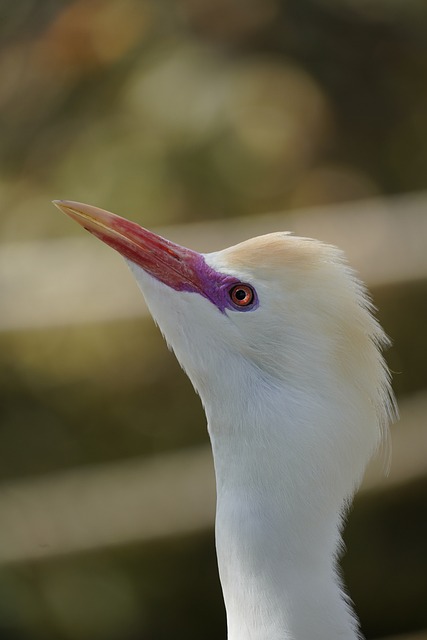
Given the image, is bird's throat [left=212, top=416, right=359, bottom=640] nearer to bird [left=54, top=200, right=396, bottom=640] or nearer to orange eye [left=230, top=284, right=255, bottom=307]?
bird [left=54, top=200, right=396, bottom=640]

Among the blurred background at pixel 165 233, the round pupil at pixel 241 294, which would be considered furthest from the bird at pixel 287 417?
the blurred background at pixel 165 233

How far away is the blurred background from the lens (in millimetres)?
3027

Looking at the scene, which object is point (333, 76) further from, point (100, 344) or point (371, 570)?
point (371, 570)

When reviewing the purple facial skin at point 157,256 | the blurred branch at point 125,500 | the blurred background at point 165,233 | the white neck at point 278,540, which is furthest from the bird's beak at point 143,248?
the blurred branch at point 125,500

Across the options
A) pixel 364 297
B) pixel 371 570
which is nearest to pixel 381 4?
pixel 371 570

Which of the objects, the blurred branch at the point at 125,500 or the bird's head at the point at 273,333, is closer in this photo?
the bird's head at the point at 273,333

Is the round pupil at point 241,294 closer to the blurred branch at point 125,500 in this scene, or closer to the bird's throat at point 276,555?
the bird's throat at point 276,555

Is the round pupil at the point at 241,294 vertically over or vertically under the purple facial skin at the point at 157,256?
under

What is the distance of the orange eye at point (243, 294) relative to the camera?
144cm

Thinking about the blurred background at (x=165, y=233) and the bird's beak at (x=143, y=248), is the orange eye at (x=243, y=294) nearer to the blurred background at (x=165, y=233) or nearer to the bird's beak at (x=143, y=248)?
the bird's beak at (x=143, y=248)

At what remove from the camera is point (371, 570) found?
331cm

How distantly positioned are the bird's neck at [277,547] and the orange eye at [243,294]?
17 cm

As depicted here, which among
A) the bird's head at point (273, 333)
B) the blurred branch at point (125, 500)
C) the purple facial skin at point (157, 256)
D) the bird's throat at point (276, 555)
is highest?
the purple facial skin at point (157, 256)

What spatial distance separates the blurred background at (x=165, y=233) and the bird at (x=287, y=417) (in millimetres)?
1231
